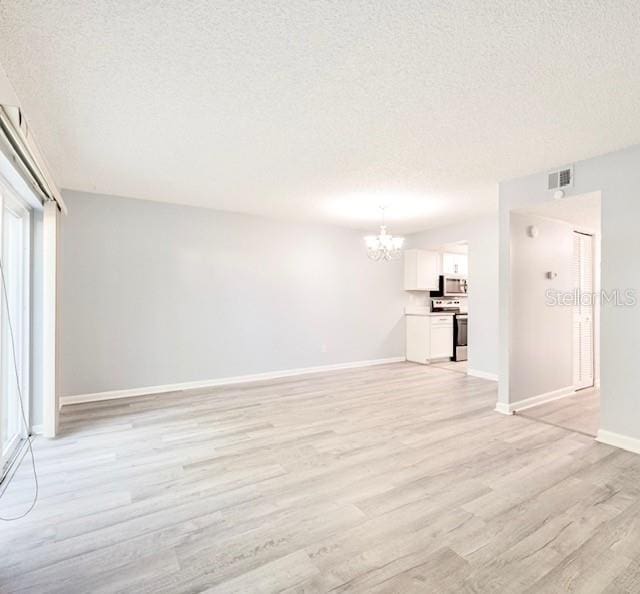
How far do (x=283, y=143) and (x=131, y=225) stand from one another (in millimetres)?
2620

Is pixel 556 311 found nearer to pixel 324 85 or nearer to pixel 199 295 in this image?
pixel 324 85

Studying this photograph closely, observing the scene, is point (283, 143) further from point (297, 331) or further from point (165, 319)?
point (297, 331)

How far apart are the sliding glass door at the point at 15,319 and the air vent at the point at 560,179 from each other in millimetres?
4547

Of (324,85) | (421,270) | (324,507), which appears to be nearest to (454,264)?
(421,270)

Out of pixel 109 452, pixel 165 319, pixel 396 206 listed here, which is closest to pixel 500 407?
pixel 396 206

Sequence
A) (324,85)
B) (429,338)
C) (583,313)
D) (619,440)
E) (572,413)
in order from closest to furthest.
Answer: (324,85)
(619,440)
(572,413)
(583,313)
(429,338)

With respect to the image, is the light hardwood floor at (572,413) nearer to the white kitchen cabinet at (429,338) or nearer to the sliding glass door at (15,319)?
the white kitchen cabinet at (429,338)

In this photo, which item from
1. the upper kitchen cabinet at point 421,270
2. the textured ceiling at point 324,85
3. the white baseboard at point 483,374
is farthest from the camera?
the upper kitchen cabinet at point 421,270

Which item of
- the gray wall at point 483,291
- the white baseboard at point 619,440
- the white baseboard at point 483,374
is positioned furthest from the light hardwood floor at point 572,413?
the gray wall at point 483,291

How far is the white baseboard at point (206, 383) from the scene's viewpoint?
4027mm

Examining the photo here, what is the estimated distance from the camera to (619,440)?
2811 mm

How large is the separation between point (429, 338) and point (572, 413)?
9.13 feet

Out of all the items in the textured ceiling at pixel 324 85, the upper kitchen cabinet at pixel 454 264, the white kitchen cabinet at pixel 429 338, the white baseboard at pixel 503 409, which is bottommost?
the white baseboard at pixel 503 409

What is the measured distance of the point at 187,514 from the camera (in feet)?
6.42
